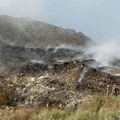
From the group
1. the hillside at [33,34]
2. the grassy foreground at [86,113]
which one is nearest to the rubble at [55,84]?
the grassy foreground at [86,113]

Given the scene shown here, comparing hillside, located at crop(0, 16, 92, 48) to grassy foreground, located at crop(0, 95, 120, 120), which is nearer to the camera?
grassy foreground, located at crop(0, 95, 120, 120)

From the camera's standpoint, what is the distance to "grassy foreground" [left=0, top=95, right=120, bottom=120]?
1332 centimetres

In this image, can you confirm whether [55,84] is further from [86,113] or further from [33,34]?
[33,34]

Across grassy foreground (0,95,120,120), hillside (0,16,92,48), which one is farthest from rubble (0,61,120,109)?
hillside (0,16,92,48)

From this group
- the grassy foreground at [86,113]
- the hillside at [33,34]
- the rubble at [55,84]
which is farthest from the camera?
the hillside at [33,34]

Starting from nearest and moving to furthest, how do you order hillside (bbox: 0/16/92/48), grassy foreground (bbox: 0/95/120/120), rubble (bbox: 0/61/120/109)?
1. grassy foreground (bbox: 0/95/120/120)
2. rubble (bbox: 0/61/120/109)
3. hillside (bbox: 0/16/92/48)

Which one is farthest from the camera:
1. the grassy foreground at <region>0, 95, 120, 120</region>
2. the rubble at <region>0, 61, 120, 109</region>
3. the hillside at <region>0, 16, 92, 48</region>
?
the hillside at <region>0, 16, 92, 48</region>

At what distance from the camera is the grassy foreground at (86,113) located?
13.3m

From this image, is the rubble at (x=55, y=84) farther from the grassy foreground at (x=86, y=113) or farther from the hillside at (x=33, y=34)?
the hillside at (x=33, y=34)

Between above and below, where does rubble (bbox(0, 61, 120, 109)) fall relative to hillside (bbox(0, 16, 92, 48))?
below

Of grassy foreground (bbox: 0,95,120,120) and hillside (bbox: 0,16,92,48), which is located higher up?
hillside (bbox: 0,16,92,48)

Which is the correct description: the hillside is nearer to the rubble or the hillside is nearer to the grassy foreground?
the rubble

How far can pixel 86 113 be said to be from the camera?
1395 centimetres

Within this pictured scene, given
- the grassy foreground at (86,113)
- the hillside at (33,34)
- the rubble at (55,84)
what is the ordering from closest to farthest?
1. the grassy foreground at (86,113)
2. the rubble at (55,84)
3. the hillside at (33,34)
